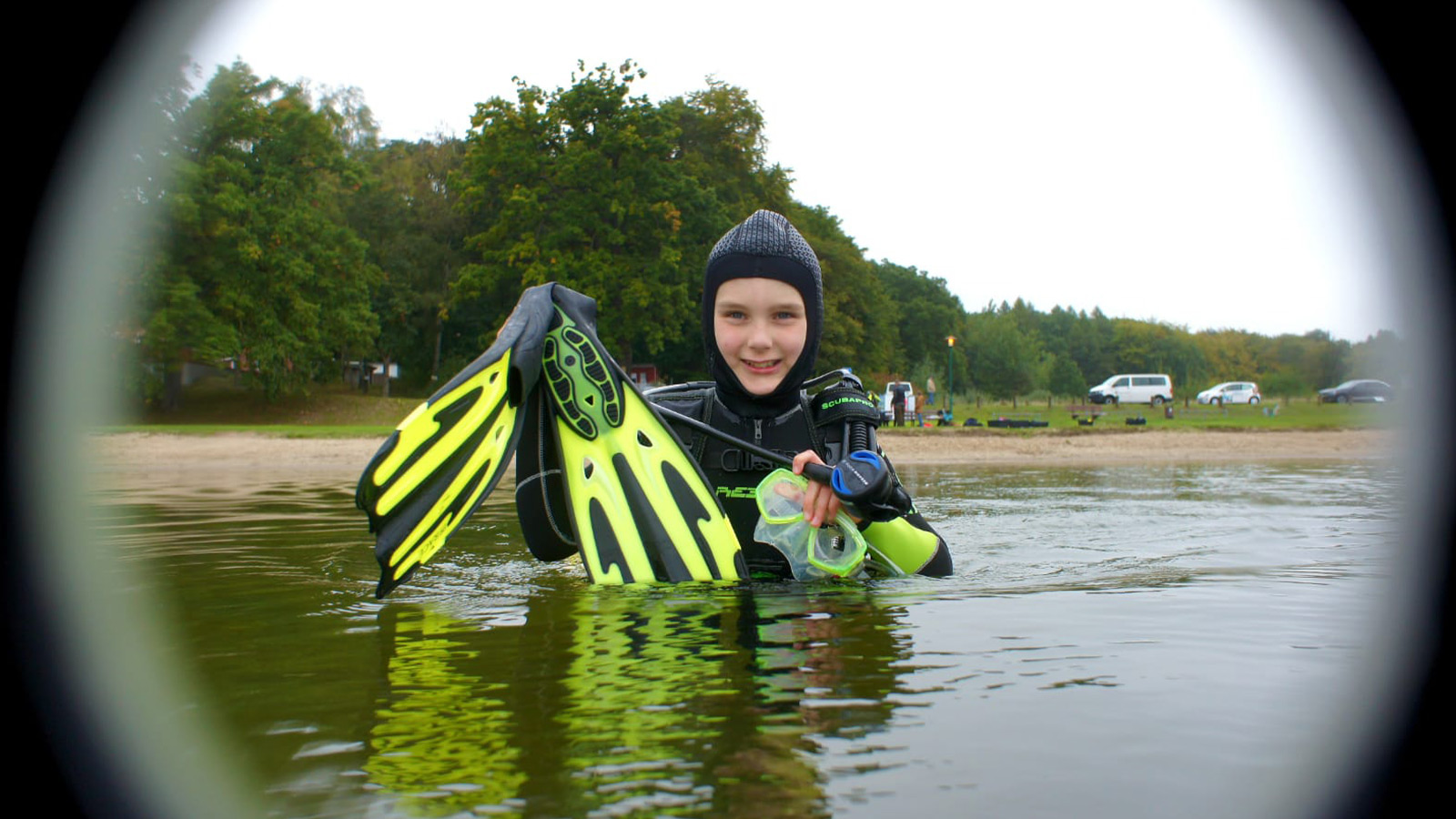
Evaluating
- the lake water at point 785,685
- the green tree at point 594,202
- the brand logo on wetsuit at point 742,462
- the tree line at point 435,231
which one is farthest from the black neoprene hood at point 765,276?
the green tree at point 594,202

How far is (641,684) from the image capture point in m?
2.63

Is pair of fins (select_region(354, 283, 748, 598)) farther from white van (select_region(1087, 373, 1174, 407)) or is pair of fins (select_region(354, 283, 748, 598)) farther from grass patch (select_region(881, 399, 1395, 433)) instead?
white van (select_region(1087, 373, 1174, 407))

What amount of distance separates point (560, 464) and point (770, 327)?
3.39 ft

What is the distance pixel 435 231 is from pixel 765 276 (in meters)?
33.3

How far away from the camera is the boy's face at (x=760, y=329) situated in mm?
4238

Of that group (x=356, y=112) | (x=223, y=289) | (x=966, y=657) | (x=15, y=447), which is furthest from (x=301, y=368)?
(x=966, y=657)

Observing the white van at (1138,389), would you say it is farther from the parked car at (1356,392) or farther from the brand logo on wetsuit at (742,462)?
the brand logo on wetsuit at (742,462)

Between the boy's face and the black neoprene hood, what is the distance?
35 millimetres

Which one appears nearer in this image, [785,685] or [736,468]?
[785,685]

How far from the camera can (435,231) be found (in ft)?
116

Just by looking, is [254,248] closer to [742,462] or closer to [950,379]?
[950,379]

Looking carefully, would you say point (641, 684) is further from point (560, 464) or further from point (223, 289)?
point (223, 289)

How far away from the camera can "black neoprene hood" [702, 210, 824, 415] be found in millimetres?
4246

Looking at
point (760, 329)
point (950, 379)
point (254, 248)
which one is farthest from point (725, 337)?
point (254, 248)
